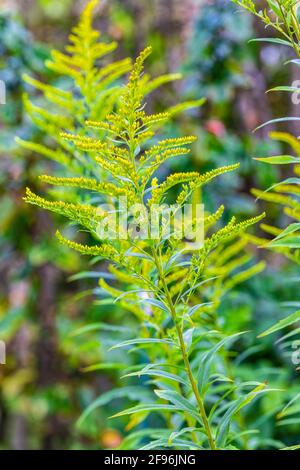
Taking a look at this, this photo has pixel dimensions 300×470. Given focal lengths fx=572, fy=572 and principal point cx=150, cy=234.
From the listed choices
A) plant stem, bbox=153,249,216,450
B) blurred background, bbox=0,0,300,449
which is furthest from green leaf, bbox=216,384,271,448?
blurred background, bbox=0,0,300,449

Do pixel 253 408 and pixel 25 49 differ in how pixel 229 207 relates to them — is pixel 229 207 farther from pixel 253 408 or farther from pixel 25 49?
pixel 25 49

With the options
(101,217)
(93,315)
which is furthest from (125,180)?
(93,315)

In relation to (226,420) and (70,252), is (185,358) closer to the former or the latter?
(226,420)

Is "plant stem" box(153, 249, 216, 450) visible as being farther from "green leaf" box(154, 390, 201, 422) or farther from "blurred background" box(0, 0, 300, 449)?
"blurred background" box(0, 0, 300, 449)

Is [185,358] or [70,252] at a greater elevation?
[70,252]

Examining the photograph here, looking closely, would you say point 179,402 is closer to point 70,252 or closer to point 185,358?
point 185,358

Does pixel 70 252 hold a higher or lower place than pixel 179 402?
higher

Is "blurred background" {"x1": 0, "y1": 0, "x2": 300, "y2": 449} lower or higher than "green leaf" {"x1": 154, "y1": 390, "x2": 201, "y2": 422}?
higher

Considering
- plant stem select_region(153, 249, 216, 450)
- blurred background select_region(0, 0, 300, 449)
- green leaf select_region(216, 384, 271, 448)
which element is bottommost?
green leaf select_region(216, 384, 271, 448)

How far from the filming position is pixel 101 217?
64 centimetres

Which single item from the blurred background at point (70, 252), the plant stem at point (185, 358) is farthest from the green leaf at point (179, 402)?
the blurred background at point (70, 252)

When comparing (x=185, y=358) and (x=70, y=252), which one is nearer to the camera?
(x=185, y=358)

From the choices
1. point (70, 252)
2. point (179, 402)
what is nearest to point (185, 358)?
point (179, 402)

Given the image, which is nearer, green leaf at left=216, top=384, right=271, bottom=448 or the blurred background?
green leaf at left=216, top=384, right=271, bottom=448
